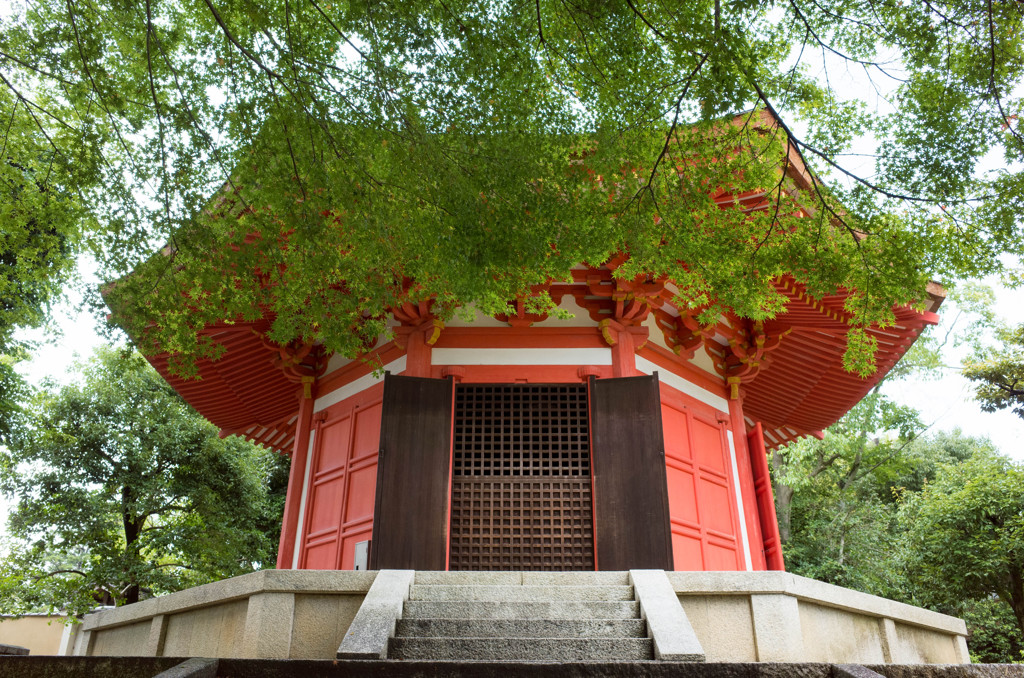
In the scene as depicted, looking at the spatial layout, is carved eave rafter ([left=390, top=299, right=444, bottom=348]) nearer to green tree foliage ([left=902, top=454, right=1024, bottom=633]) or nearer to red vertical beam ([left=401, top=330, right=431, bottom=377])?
red vertical beam ([left=401, top=330, right=431, bottom=377])

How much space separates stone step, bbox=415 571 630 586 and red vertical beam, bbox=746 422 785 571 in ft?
12.0

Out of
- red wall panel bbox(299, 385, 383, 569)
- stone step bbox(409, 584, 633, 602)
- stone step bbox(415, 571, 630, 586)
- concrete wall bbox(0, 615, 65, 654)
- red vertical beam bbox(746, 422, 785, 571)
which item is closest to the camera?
stone step bbox(409, 584, 633, 602)

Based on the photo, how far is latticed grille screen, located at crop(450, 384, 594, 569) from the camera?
6469mm

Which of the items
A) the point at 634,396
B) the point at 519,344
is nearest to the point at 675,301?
the point at 634,396

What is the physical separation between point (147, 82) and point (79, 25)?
425mm

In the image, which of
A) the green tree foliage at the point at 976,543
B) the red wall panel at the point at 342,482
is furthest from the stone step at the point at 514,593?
the green tree foliage at the point at 976,543

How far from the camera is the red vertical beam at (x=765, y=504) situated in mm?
8070

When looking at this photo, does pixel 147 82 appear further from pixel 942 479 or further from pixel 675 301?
pixel 942 479

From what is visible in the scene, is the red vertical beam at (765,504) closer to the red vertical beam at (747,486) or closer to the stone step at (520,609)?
the red vertical beam at (747,486)

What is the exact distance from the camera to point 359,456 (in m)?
7.33

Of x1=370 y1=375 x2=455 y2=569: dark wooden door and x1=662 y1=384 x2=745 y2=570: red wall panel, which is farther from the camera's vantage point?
x1=662 y1=384 x2=745 y2=570: red wall panel

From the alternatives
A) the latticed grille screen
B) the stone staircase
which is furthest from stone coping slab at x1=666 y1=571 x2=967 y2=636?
the latticed grille screen

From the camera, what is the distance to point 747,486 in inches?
318

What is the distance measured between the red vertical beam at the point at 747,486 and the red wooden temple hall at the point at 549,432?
0.02m
